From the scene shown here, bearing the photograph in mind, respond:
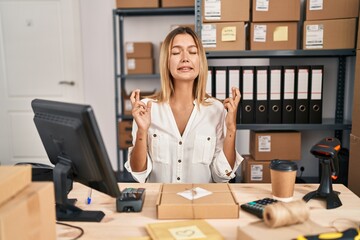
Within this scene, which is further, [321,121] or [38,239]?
[321,121]

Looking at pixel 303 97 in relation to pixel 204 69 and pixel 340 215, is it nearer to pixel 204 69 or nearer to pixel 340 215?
pixel 204 69

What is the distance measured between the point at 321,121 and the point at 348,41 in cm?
52

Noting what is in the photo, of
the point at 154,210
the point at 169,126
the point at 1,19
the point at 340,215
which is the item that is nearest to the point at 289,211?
the point at 340,215

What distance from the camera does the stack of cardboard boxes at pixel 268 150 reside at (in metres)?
2.15

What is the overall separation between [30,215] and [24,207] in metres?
0.03

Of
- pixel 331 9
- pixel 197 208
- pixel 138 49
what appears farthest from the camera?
pixel 138 49

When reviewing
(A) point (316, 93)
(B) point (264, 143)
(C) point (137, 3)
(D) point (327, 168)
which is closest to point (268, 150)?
(B) point (264, 143)

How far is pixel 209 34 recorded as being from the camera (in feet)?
6.88

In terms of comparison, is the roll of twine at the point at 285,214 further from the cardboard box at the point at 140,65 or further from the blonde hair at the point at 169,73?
the cardboard box at the point at 140,65

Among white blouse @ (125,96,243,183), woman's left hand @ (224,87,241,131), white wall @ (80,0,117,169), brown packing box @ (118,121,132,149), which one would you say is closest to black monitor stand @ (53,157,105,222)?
white blouse @ (125,96,243,183)

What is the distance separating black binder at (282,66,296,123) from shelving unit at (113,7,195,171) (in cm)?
122

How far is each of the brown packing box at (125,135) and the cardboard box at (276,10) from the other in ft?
5.05

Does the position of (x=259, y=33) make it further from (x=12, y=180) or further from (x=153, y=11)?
(x=12, y=180)

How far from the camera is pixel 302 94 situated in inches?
83.3
